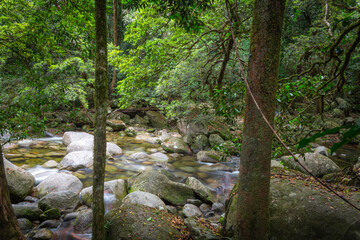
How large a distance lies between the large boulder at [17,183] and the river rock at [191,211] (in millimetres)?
4068

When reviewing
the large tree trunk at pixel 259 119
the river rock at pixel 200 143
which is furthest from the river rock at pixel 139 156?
the large tree trunk at pixel 259 119

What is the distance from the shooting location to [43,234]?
3850 mm

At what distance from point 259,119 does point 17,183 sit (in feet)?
19.7

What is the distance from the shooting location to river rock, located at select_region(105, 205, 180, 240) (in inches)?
121

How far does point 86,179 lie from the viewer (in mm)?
6539

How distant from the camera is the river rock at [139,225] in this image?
10.1 feet

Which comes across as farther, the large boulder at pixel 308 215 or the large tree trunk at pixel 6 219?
the large tree trunk at pixel 6 219

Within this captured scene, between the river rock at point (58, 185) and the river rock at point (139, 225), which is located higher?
the river rock at point (139, 225)

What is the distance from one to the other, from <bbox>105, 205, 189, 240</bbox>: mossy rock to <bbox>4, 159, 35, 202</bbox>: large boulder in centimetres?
315

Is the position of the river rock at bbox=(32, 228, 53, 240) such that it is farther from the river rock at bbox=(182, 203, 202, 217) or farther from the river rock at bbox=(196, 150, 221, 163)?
the river rock at bbox=(196, 150, 221, 163)

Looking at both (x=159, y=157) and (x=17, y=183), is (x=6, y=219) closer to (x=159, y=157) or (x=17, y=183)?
(x=17, y=183)

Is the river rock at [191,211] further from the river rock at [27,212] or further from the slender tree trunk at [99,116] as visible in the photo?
the river rock at [27,212]

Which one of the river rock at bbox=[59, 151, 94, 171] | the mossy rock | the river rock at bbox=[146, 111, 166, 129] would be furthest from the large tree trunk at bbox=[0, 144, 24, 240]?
the river rock at bbox=[146, 111, 166, 129]

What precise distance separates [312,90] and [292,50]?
6290mm
